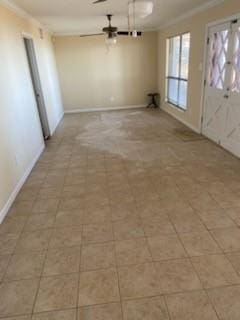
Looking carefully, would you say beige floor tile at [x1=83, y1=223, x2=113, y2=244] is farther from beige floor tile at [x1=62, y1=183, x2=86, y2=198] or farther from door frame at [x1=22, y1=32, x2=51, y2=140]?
door frame at [x1=22, y1=32, x2=51, y2=140]

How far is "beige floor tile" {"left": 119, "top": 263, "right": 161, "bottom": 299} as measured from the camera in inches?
69.9

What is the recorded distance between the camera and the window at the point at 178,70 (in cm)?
596

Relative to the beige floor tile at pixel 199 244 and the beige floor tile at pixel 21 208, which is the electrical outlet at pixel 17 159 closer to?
the beige floor tile at pixel 21 208

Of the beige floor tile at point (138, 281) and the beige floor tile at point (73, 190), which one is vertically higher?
the beige floor tile at point (138, 281)

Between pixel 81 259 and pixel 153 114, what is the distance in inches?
228

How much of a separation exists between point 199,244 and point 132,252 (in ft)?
2.00

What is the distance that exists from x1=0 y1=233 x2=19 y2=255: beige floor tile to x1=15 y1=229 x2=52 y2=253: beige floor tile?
0.16 ft

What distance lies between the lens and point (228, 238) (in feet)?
7.45

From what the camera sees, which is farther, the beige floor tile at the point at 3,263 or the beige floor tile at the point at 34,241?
the beige floor tile at the point at 34,241

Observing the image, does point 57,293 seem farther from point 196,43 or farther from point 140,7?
point 196,43

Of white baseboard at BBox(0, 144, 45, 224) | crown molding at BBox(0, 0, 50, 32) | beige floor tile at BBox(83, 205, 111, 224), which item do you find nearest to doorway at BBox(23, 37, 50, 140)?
crown molding at BBox(0, 0, 50, 32)

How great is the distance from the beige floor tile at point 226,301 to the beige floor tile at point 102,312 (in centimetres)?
66

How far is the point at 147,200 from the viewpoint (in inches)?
116

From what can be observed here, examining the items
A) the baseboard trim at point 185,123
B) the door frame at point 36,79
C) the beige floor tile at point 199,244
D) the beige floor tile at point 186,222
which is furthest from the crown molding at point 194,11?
the beige floor tile at point 199,244
